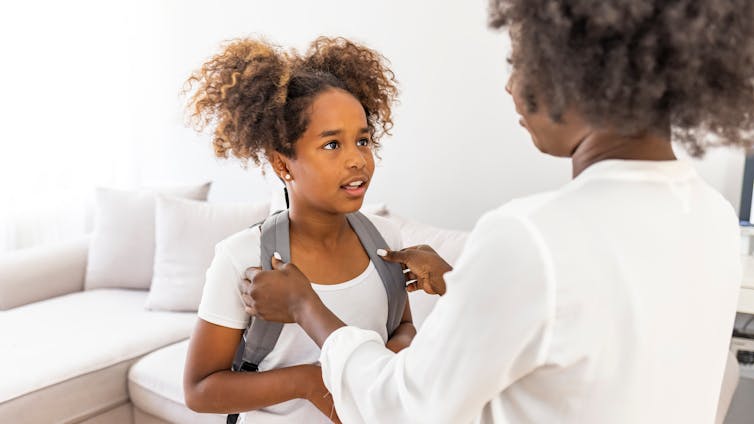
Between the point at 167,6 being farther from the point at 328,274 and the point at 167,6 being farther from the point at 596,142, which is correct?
the point at 596,142

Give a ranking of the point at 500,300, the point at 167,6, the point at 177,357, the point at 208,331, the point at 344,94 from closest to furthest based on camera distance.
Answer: the point at 500,300 < the point at 208,331 < the point at 344,94 < the point at 177,357 < the point at 167,6

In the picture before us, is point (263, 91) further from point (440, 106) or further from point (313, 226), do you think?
point (440, 106)

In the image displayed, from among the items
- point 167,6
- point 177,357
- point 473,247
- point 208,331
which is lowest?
point 177,357

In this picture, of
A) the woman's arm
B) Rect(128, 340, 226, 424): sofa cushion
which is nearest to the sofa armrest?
Rect(128, 340, 226, 424): sofa cushion

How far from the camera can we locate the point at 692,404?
751mm

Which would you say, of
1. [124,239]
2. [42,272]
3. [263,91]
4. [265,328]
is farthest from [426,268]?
[42,272]

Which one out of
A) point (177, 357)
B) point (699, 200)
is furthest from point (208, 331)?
point (177, 357)

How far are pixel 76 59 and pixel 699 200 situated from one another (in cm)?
344

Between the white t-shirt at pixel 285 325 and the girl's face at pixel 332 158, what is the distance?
139 millimetres

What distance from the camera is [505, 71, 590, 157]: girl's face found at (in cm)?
70

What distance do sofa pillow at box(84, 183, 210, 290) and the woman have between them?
2302 mm

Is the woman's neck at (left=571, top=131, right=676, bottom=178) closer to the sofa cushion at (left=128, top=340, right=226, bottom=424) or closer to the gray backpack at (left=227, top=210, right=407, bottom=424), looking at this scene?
the gray backpack at (left=227, top=210, right=407, bottom=424)

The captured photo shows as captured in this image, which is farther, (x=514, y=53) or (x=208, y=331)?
(x=208, y=331)

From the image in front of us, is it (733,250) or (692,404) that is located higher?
(733,250)
